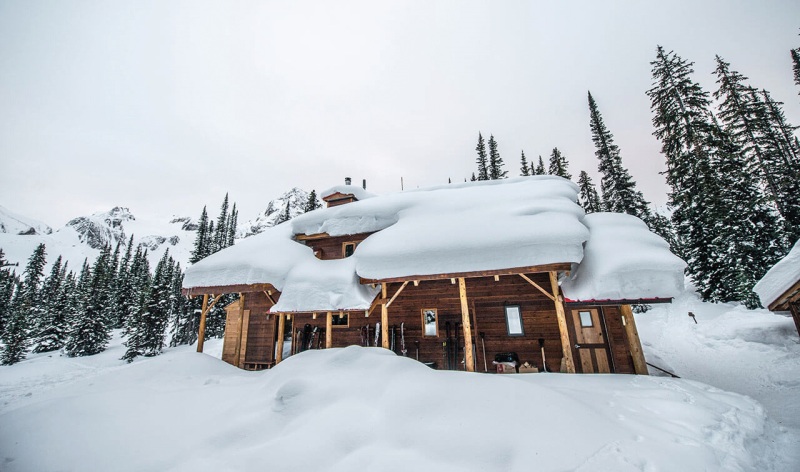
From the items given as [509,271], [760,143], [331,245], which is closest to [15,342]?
[331,245]

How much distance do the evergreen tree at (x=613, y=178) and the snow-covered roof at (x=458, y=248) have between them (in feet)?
48.8

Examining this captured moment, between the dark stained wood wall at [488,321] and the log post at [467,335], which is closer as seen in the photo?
the log post at [467,335]

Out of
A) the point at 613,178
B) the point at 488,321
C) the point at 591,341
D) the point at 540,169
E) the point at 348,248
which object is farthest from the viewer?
the point at 540,169

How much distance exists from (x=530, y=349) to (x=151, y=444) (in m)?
10.4

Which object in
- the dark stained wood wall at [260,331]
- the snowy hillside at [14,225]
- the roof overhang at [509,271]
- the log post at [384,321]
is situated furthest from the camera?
the snowy hillside at [14,225]

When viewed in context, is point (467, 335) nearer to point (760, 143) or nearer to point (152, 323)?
point (760, 143)

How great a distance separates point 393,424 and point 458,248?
18.8ft

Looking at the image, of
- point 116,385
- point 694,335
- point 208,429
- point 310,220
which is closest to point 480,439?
point 208,429

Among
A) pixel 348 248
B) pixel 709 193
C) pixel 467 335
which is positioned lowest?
pixel 467 335

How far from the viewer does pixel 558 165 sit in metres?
30.6

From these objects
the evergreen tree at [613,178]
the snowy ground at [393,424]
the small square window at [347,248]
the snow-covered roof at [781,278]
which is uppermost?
the evergreen tree at [613,178]

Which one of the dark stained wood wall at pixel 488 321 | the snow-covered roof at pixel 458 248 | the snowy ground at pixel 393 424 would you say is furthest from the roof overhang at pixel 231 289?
the snowy ground at pixel 393 424

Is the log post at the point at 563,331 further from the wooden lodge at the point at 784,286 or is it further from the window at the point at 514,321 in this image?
the wooden lodge at the point at 784,286

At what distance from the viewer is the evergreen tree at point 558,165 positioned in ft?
99.0
